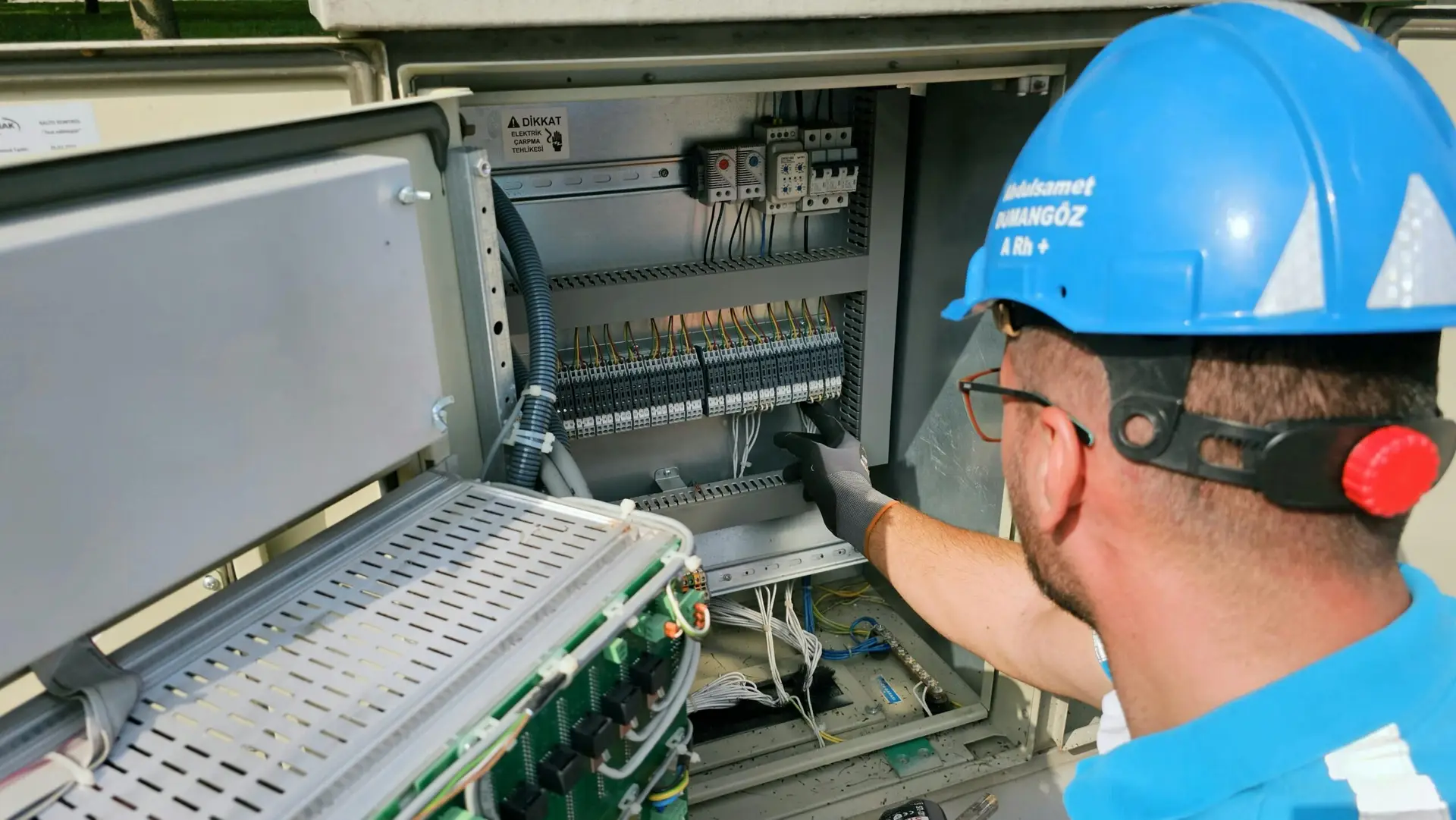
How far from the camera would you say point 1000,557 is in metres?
1.33

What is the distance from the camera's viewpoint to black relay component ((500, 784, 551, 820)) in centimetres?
75

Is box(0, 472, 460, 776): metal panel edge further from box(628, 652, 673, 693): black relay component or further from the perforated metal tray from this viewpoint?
box(628, 652, 673, 693): black relay component

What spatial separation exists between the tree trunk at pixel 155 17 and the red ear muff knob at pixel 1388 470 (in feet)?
8.95

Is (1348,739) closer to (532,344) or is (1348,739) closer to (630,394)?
(532,344)

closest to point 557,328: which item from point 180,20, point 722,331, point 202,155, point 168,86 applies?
point 722,331

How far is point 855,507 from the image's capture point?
5.14ft

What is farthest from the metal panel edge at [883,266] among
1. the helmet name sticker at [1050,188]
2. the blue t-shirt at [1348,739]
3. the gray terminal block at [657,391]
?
the blue t-shirt at [1348,739]

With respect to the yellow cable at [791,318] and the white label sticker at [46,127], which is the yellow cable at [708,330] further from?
the white label sticker at [46,127]

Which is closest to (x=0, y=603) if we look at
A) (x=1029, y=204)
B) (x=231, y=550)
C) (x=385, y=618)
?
(x=231, y=550)

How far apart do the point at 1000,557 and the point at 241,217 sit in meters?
1.09

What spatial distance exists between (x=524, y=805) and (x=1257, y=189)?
2.45 ft

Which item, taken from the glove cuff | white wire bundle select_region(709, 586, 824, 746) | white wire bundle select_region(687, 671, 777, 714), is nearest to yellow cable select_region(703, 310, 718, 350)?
Result: the glove cuff

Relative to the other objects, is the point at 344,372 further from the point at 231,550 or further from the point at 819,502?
the point at 819,502

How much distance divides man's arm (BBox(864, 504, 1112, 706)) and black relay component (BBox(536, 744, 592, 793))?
698mm
